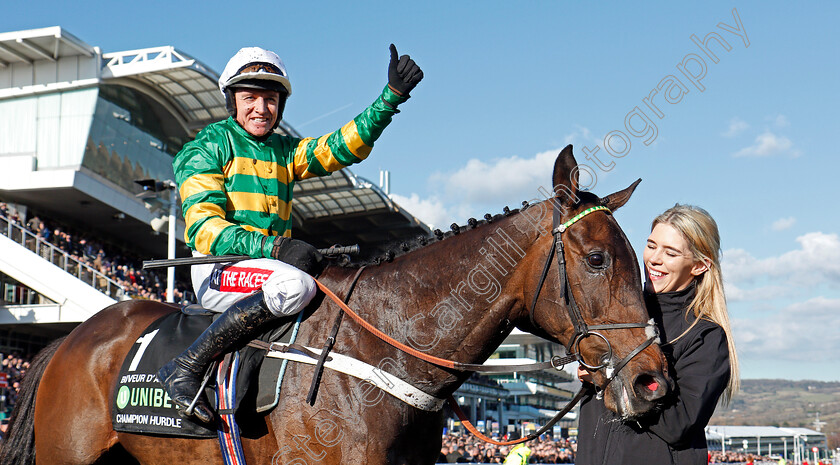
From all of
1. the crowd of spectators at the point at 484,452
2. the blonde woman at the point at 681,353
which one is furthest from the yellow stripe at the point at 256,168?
the crowd of spectators at the point at 484,452

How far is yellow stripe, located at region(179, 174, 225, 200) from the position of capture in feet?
10.6

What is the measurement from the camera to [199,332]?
3.31m

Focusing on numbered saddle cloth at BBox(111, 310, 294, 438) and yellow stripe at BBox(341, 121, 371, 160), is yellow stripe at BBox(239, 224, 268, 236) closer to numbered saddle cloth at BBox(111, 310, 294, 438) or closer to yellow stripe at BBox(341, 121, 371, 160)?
numbered saddle cloth at BBox(111, 310, 294, 438)

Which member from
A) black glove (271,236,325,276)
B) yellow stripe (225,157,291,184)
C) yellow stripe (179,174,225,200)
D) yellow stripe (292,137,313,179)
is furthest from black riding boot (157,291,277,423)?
yellow stripe (292,137,313,179)

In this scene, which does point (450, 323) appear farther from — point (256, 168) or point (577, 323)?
point (256, 168)

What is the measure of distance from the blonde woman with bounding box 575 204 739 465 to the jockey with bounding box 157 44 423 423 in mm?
1296

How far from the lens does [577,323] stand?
9.12 feet

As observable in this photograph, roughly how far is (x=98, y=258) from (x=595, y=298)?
69.3ft

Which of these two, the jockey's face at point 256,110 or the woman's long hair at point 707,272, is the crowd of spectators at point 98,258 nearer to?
the jockey's face at point 256,110

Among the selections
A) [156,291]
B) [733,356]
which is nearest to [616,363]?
[733,356]

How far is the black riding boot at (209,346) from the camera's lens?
9.82 ft

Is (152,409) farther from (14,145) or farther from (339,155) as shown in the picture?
(14,145)

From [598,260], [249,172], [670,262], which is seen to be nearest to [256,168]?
[249,172]

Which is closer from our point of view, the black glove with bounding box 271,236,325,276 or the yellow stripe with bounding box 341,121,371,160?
the black glove with bounding box 271,236,325,276
